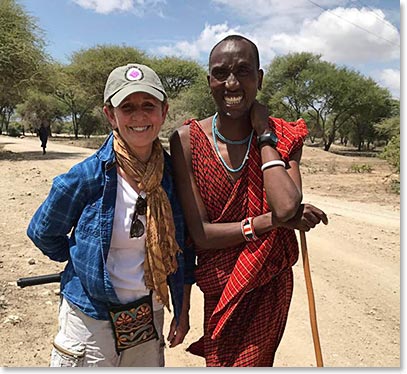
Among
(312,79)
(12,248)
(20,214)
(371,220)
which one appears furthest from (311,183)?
(312,79)

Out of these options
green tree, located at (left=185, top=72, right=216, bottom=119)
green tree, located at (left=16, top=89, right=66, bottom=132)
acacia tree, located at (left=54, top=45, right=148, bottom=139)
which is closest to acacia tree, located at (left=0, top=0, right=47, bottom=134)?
acacia tree, located at (left=54, top=45, right=148, bottom=139)

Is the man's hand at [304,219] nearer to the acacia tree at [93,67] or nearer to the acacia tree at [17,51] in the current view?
the acacia tree at [17,51]

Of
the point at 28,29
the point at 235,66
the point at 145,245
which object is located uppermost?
the point at 28,29

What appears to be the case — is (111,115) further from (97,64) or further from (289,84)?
(289,84)

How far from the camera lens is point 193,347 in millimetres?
2025

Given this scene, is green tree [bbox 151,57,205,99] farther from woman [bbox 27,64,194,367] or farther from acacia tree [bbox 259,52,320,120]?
woman [bbox 27,64,194,367]

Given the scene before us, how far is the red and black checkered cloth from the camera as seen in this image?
1760 mm

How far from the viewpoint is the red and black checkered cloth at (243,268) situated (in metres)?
1.76

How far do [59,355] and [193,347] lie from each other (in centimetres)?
55

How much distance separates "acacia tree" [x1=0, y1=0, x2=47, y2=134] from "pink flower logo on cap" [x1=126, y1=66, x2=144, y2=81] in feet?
51.2

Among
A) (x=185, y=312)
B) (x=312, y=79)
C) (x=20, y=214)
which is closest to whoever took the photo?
(x=185, y=312)

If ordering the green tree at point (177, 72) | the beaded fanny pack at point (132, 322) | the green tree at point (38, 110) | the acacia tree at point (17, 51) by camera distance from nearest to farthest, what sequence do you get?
the beaded fanny pack at point (132, 322) < the acacia tree at point (17, 51) < the green tree at point (177, 72) < the green tree at point (38, 110)

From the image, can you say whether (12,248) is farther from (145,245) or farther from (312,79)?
(312,79)

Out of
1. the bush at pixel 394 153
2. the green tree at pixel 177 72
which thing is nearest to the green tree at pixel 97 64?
the green tree at pixel 177 72
